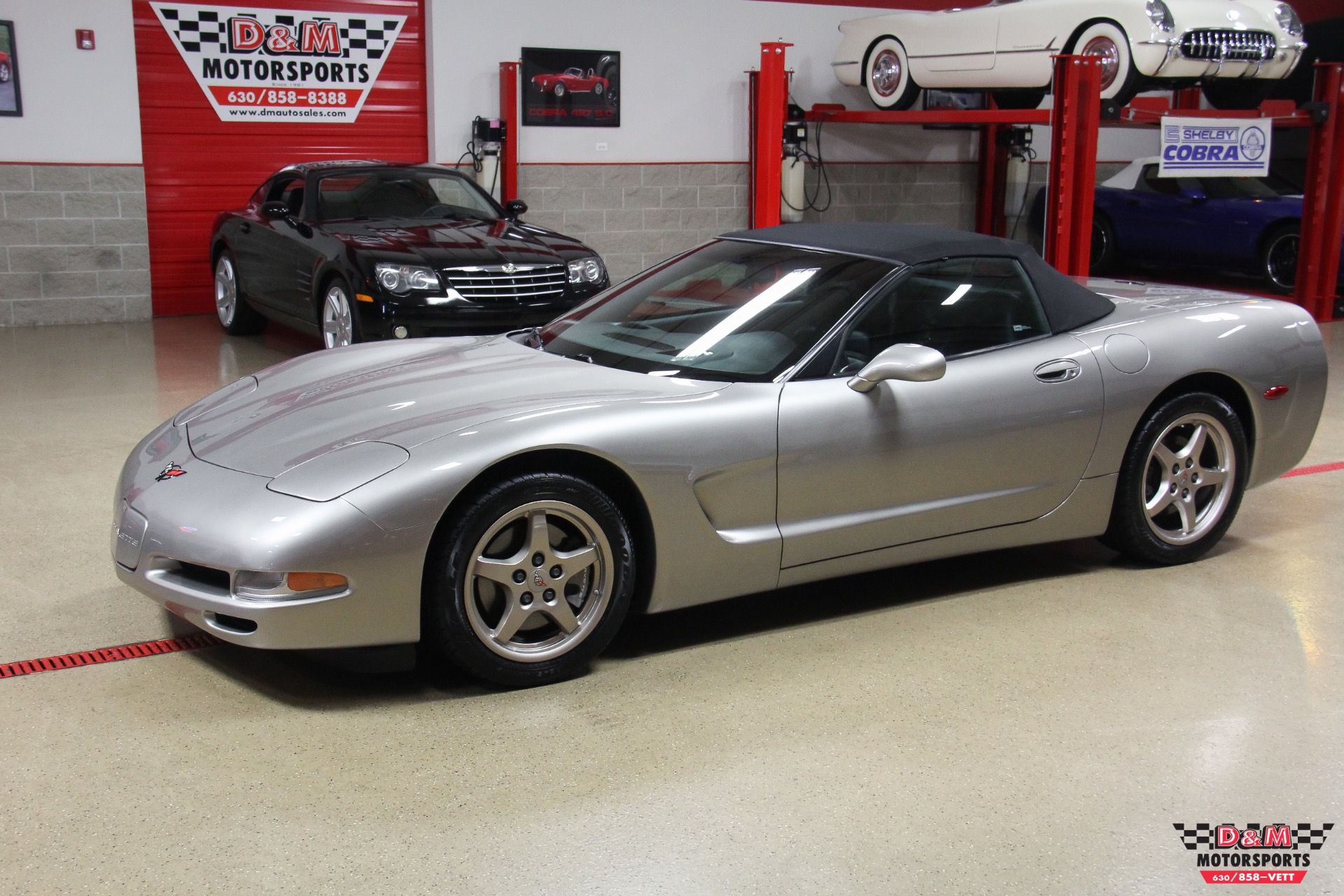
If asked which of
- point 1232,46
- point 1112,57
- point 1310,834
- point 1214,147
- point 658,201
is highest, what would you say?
point 1232,46

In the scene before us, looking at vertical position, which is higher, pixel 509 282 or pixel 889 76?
pixel 889 76

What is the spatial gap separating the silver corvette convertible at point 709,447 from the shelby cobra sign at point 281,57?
7.70 meters

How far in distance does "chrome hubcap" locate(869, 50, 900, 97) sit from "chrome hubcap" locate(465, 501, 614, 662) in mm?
9924

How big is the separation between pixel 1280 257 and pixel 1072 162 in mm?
4354

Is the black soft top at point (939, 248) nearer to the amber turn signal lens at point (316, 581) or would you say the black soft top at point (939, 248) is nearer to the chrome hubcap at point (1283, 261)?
the amber turn signal lens at point (316, 581)

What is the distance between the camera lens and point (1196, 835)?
2.71 m

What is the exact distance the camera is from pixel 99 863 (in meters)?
2.53

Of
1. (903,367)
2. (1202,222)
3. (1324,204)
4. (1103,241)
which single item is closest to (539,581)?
(903,367)

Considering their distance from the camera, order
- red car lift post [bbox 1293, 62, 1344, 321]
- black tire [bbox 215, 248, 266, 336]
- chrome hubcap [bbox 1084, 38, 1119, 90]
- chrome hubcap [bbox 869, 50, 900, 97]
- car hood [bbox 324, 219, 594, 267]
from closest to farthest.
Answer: car hood [bbox 324, 219, 594, 267]
black tire [bbox 215, 248, 266, 336]
chrome hubcap [bbox 1084, 38, 1119, 90]
red car lift post [bbox 1293, 62, 1344, 321]
chrome hubcap [bbox 869, 50, 900, 97]

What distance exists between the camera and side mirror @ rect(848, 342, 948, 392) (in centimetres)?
360

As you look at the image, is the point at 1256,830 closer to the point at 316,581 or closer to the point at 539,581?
the point at 539,581

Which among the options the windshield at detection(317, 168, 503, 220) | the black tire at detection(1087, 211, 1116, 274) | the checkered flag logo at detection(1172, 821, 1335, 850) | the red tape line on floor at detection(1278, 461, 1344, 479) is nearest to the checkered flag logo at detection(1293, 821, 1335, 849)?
the checkered flag logo at detection(1172, 821, 1335, 850)

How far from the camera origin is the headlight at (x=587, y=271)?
783cm

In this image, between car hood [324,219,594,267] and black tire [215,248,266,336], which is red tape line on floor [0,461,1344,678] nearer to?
car hood [324,219,594,267]
